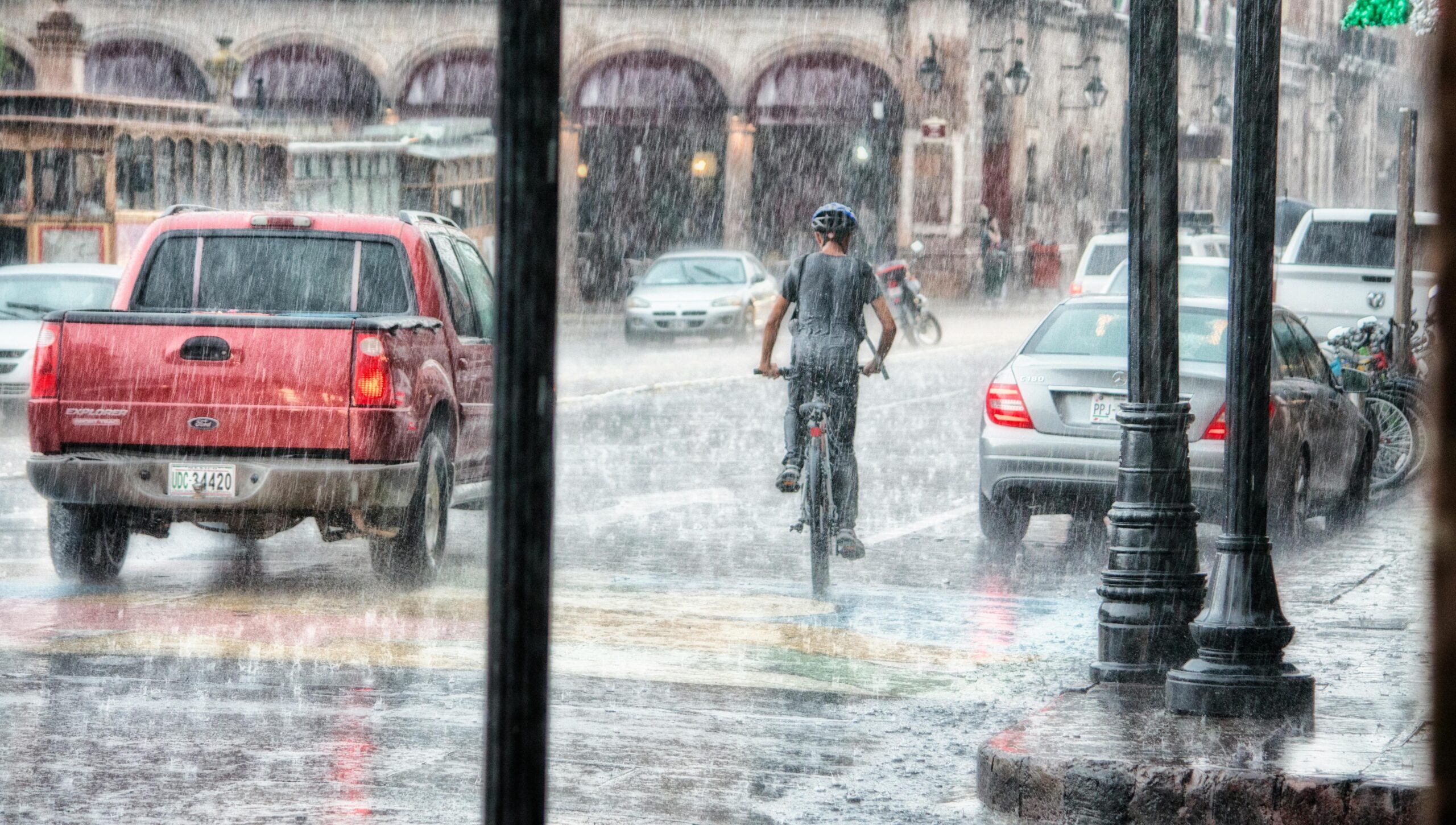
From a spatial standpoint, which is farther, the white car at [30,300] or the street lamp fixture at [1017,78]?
the street lamp fixture at [1017,78]

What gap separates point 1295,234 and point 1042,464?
11709 mm

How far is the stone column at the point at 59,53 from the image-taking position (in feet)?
96.2

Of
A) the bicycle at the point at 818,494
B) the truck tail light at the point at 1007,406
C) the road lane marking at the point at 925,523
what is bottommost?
the road lane marking at the point at 925,523

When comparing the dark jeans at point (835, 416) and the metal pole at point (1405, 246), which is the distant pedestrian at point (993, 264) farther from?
the dark jeans at point (835, 416)

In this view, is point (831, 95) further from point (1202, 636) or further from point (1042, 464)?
point (1202, 636)

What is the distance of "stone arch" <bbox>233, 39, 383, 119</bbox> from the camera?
44438 mm

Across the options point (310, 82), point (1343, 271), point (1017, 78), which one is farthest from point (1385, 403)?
point (310, 82)

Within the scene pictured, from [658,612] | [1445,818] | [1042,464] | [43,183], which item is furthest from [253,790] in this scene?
[43,183]

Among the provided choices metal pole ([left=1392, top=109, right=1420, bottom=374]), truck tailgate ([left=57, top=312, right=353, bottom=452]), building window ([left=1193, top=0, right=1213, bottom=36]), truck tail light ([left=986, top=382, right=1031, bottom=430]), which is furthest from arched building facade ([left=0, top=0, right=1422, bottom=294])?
truck tailgate ([left=57, top=312, right=353, bottom=452])

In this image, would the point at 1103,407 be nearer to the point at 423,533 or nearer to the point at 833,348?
the point at 833,348

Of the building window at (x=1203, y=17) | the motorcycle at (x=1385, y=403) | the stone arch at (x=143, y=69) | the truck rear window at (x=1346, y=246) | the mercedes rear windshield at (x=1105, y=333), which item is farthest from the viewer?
the building window at (x=1203, y=17)

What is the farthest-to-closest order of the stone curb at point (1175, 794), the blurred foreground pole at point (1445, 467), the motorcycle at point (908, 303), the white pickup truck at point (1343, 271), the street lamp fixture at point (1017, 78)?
the street lamp fixture at point (1017, 78), the motorcycle at point (908, 303), the white pickup truck at point (1343, 271), the stone curb at point (1175, 794), the blurred foreground pole at point (1445, 467)

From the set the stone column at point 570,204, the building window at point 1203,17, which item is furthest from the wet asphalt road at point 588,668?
the building window at point 1203,17

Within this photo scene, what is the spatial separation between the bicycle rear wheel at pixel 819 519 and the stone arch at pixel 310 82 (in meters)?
36.5
